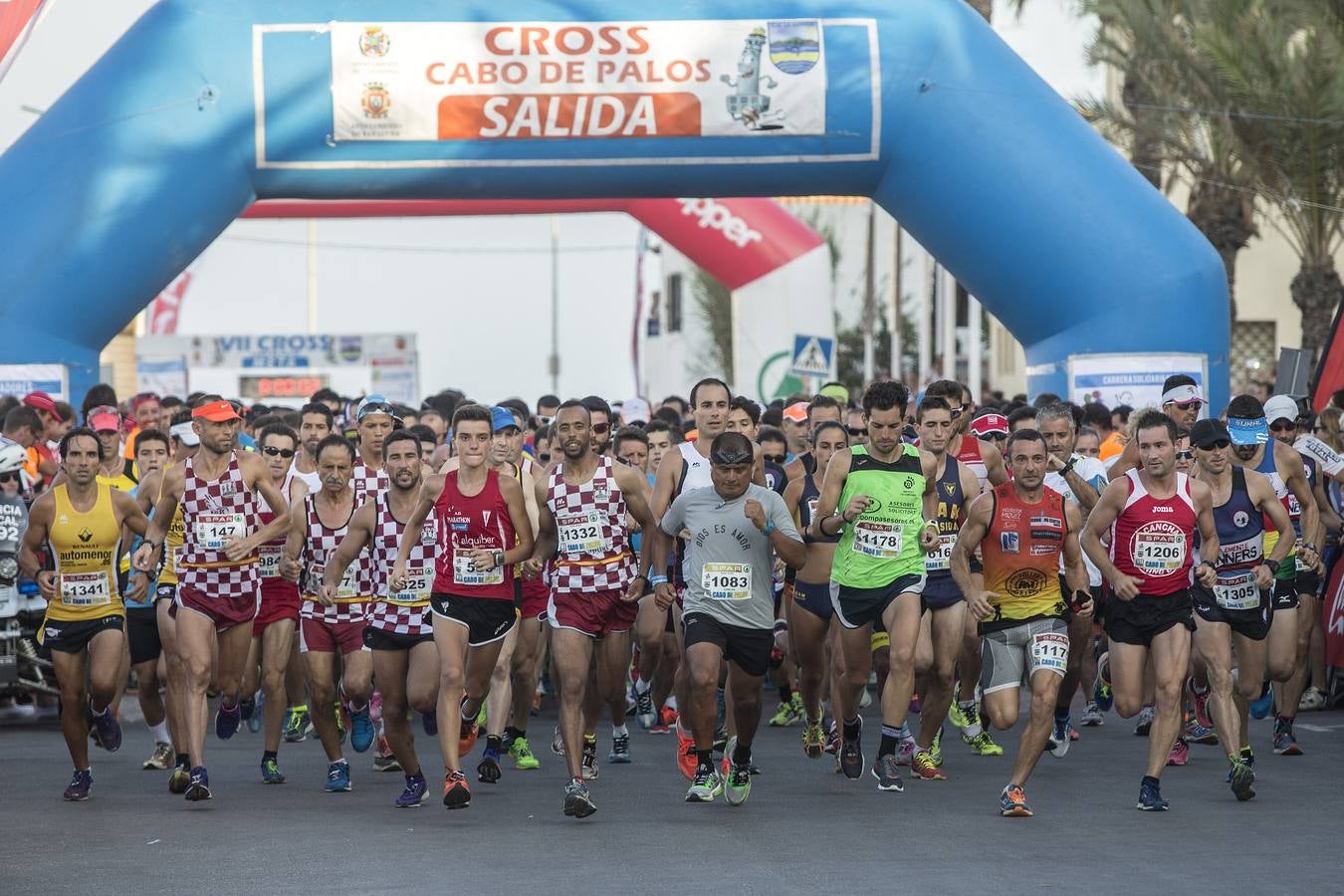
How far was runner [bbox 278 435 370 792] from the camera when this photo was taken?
33.2 ft

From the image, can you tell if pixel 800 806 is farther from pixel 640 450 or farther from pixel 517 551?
pixel 640 450

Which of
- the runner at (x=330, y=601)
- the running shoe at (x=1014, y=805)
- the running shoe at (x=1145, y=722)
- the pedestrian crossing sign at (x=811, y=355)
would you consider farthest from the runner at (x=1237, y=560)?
the pedestrian crossing sign at (x=811, y=355)

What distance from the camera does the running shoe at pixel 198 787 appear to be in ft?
31.6

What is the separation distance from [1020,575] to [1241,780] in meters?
1.34

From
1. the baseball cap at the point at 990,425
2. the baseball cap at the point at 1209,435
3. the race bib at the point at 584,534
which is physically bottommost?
the race bib at the point at 584,534

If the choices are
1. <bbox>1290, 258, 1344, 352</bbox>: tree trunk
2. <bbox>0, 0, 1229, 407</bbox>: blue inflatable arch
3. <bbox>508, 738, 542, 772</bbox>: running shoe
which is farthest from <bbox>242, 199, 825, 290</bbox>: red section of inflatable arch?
<bbox>508, 738, 542, 772</bbox>: running shoe

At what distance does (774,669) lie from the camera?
13.0 m

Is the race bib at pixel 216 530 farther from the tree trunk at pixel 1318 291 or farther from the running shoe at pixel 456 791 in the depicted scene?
the tree trunk at pixel 1318 291

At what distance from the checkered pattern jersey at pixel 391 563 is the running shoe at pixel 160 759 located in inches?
72.4

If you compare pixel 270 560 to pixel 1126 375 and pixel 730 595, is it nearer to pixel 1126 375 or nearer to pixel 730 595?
pixel 730 595

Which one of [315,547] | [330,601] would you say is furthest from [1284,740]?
[315,547]

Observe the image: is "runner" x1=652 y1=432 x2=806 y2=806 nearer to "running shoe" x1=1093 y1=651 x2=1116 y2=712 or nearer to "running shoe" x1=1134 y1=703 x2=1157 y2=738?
"running shoe" x1=1134 y1=703 x2=1157 y2=738

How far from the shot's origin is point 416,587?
32.1 feet

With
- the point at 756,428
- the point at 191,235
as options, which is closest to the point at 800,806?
the point at 756,428
